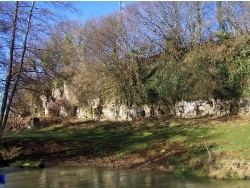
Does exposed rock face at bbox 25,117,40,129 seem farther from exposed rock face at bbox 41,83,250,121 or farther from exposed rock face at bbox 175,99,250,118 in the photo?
exposed rock face at bbox 175,99,250,118

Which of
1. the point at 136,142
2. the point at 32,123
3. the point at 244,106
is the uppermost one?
the point at 244,106

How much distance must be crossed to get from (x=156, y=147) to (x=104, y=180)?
5.78m

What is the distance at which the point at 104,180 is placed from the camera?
14.3m

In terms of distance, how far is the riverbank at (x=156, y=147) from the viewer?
49.3 ft

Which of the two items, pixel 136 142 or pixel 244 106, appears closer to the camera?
pixel 136 142

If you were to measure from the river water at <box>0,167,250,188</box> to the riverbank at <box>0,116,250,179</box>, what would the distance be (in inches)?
34.3

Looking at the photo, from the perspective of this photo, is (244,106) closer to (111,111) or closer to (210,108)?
(210,108)

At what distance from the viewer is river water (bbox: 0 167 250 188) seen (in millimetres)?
12992

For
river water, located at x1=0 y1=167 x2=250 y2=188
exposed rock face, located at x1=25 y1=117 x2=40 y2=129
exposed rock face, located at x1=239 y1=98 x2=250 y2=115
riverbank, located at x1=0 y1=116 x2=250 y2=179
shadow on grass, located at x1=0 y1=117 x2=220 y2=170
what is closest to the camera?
river water, located at x1=0 y1=167 x2=250 y2=188

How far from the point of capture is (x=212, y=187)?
12.4 m

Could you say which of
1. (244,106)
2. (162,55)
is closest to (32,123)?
(162,55)

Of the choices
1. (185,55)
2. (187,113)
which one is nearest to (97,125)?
(187,113)

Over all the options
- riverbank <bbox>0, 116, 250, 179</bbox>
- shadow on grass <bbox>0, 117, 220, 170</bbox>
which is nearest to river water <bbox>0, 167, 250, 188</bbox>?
riverbank <bbox>0, 116, 250, 179</bbox>

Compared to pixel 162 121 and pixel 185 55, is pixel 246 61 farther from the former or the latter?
pixel 162 121
